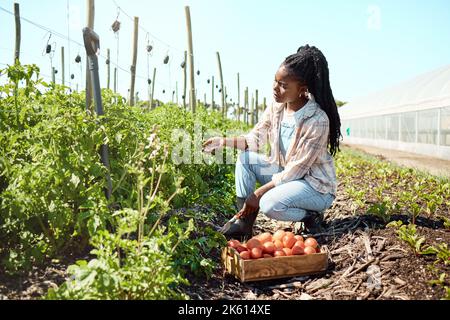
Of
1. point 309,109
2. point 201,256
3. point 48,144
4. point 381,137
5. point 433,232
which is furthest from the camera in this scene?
point 381,137

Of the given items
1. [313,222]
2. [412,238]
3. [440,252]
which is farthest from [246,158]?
[440,252]

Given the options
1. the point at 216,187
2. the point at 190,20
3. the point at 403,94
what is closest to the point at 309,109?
the point at 216,187

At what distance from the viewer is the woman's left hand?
116 inches

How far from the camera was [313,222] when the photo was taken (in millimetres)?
3162

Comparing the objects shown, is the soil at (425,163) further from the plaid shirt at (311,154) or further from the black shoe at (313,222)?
the plaid shirt at (311,154)

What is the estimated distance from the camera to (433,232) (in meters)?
2.81

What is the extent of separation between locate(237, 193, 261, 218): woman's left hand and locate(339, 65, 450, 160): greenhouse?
9121 mm

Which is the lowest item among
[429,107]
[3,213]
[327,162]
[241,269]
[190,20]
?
[241,269]

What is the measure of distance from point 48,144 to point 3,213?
1.41 ft

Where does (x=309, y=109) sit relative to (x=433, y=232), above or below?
above

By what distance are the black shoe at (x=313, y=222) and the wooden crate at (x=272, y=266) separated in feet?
2.03
